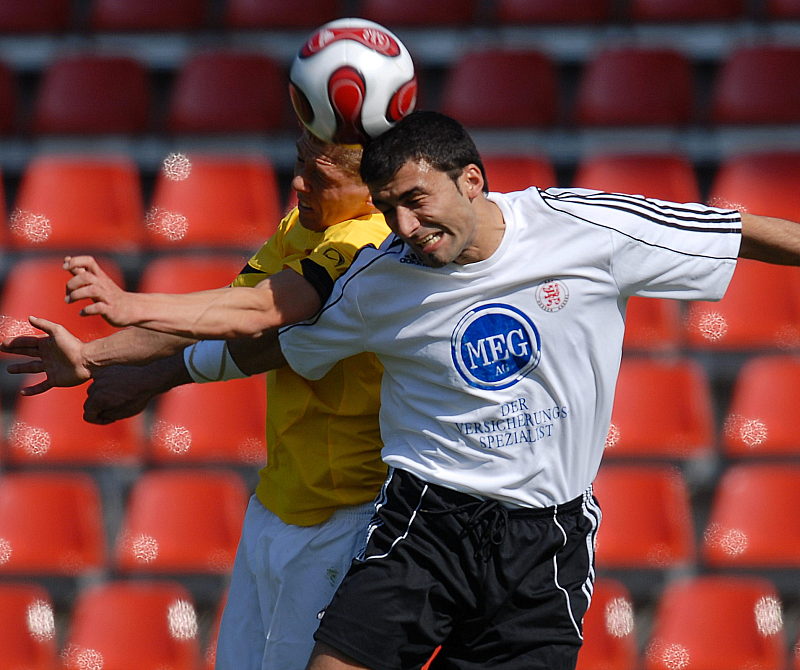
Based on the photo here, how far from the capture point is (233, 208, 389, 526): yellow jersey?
316 cm

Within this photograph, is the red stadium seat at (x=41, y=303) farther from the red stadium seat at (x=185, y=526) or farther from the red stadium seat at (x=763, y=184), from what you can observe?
the red stadium seat at (x=763, y=184)

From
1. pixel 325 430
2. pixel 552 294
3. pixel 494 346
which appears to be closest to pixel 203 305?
pixel 325 430

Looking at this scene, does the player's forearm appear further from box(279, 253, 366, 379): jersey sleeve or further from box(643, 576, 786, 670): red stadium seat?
box(643, 576, 786, 670): red stadium seat

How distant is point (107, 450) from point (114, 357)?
2.61 metres

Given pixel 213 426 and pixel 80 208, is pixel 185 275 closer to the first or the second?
pixel 213 426

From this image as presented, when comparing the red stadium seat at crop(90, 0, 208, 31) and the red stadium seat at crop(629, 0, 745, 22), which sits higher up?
the red stadium seat at crop(629, 0, 745, 22)

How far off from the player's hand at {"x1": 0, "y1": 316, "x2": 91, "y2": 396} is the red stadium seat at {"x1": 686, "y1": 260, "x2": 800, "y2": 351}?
324cm

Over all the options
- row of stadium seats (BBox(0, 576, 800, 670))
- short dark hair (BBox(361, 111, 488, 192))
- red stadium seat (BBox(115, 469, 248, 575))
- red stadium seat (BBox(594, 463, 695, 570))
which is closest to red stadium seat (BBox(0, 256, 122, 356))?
red stadium seat (BBox(115, 469, 248, 575))

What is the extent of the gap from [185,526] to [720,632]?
6.83 feet

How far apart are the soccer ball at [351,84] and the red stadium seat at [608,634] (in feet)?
7.38

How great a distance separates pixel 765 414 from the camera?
5211 millimetres

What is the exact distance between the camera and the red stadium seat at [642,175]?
5855 mm

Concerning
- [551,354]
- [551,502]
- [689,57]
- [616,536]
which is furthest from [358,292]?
[689,57]

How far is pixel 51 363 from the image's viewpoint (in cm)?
301
